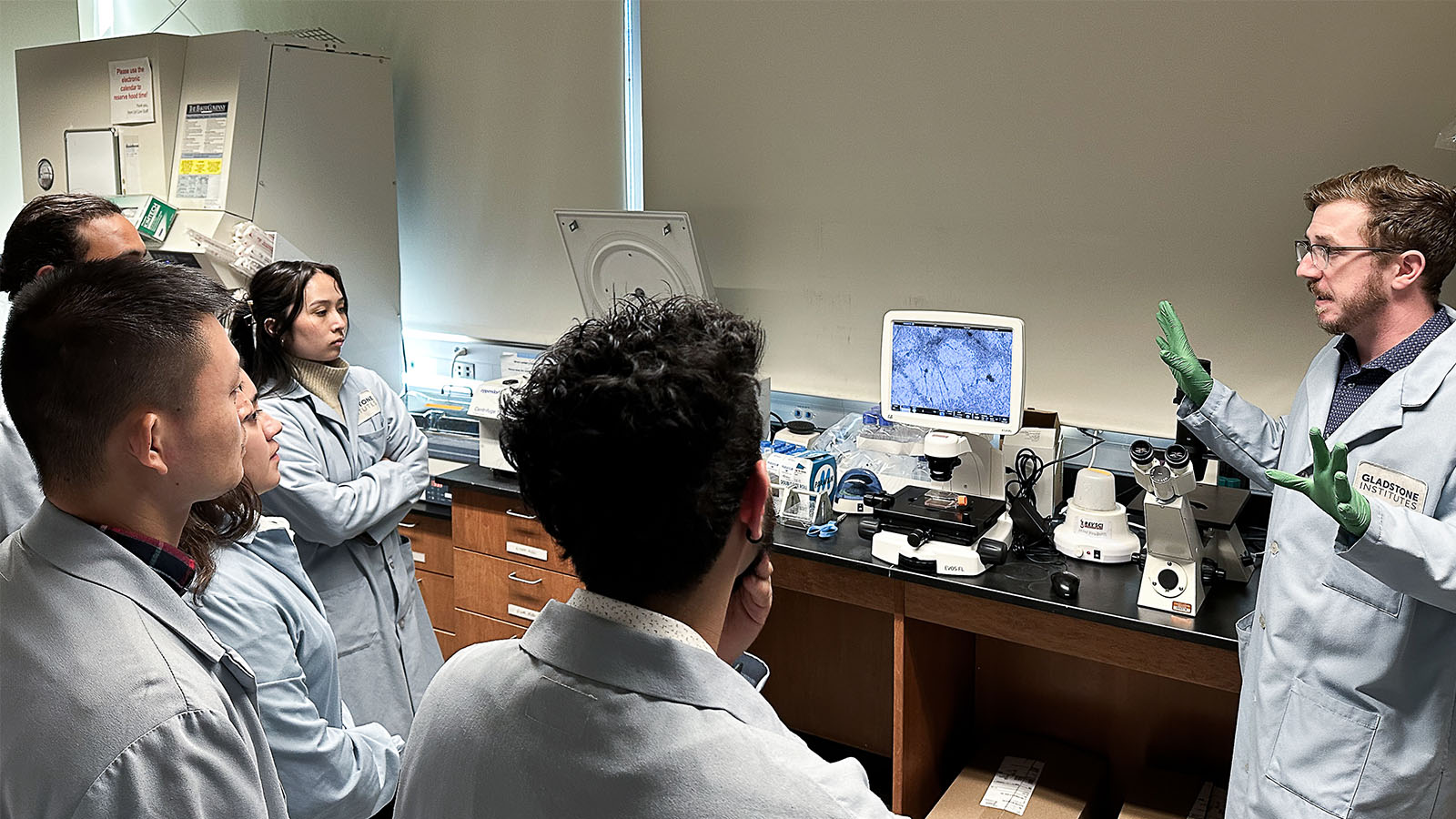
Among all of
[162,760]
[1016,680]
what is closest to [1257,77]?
[1016,680]

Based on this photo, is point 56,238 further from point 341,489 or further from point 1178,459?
point 1178,459

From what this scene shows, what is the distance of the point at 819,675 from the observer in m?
3.28

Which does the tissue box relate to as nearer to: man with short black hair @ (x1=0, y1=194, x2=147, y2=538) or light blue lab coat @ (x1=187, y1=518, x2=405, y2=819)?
light blue lab coat @ (x1=187, y1=518, x2=405, y2=819)

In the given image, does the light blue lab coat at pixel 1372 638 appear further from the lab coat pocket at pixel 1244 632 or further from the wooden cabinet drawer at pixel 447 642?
the wooden cabinet drawer at pixel 447 642

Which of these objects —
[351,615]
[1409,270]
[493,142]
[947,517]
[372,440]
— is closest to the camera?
[1409,270]

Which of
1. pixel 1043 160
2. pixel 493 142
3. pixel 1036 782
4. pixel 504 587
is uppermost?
pixel 493 142

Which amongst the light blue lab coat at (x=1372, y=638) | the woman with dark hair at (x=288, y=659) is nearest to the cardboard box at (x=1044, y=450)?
the light blue lab coat at (x=1372, y=638)

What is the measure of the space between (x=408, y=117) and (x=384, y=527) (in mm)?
2107

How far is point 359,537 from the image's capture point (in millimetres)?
2480

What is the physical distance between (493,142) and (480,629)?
1.72m

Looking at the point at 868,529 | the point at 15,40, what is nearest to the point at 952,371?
the point at 868,529

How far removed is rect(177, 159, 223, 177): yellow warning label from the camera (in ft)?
11.4

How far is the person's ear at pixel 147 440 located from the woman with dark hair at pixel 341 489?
1242mm

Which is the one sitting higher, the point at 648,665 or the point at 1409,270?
the point at 1409,270
